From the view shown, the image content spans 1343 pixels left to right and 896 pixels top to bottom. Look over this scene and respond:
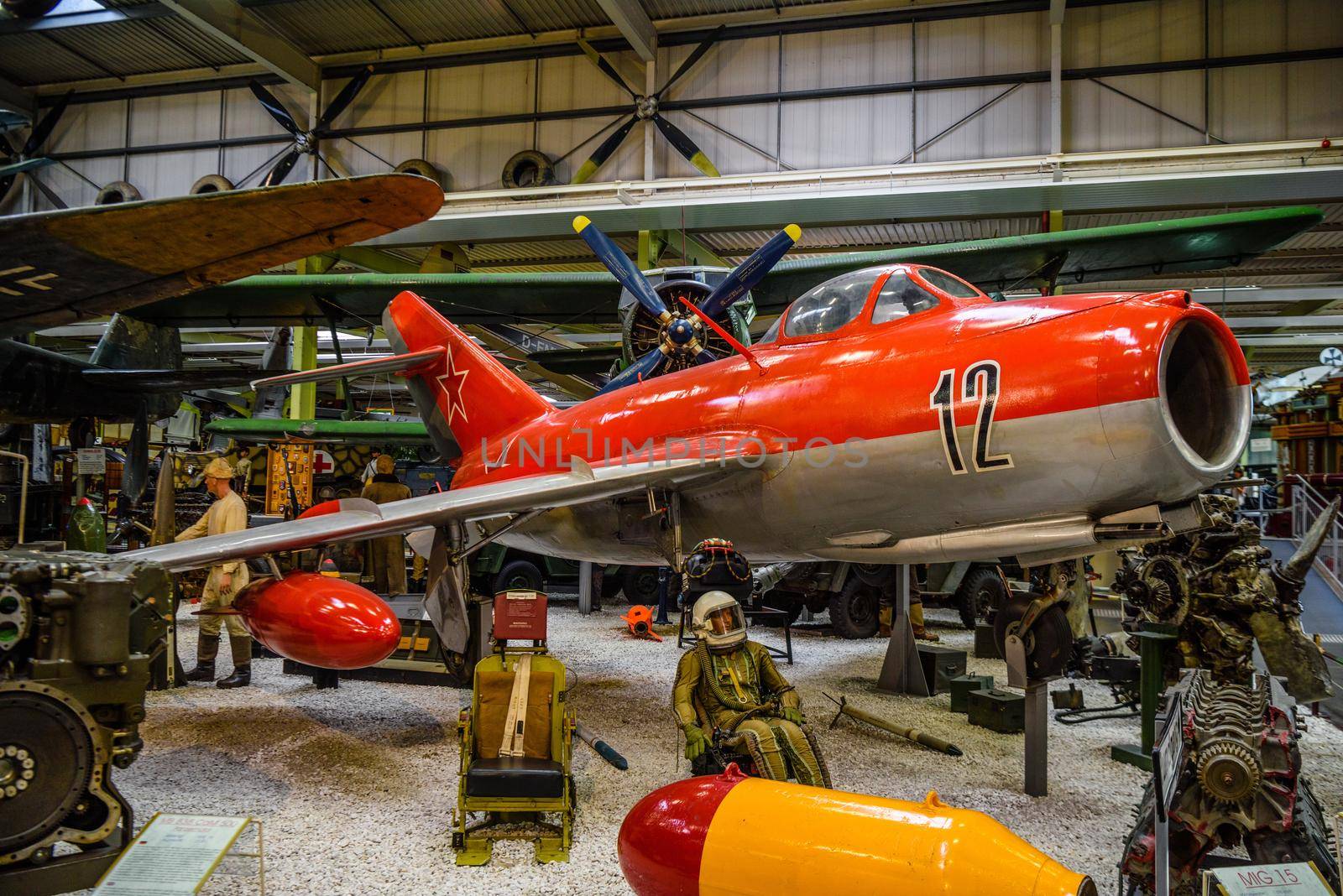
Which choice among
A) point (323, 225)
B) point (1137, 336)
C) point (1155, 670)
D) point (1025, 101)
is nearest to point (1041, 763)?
point (1155, 670)

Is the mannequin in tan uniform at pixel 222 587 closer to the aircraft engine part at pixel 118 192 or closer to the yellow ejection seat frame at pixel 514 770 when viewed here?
the yellow ejection seat frame at pixel 514 770

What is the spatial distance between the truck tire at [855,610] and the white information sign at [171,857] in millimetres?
7582

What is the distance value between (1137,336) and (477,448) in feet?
17.4

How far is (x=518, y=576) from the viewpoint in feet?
35.9

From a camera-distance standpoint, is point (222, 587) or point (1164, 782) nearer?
point (1164, 782)

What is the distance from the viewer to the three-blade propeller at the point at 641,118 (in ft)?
39.8

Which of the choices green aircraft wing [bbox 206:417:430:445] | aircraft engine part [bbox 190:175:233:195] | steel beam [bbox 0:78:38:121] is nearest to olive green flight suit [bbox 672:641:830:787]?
green aircraft wing [bbox 206:417:430:445]

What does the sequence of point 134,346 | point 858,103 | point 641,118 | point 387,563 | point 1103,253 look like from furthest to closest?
1. point 641,118
2. point 858,103
3. point 387,563
4. point 134,346
5. point 1103,253

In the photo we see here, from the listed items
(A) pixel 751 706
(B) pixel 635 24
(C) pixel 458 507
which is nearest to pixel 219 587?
(C) pixel 458 507

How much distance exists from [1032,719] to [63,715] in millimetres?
4326

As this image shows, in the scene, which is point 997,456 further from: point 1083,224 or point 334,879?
point 1083,224

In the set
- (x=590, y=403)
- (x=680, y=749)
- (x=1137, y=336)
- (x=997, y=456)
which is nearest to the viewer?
(x=1137, y=336)

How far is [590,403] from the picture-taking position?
5.99m

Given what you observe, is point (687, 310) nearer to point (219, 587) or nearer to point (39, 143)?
point (219, 587)
